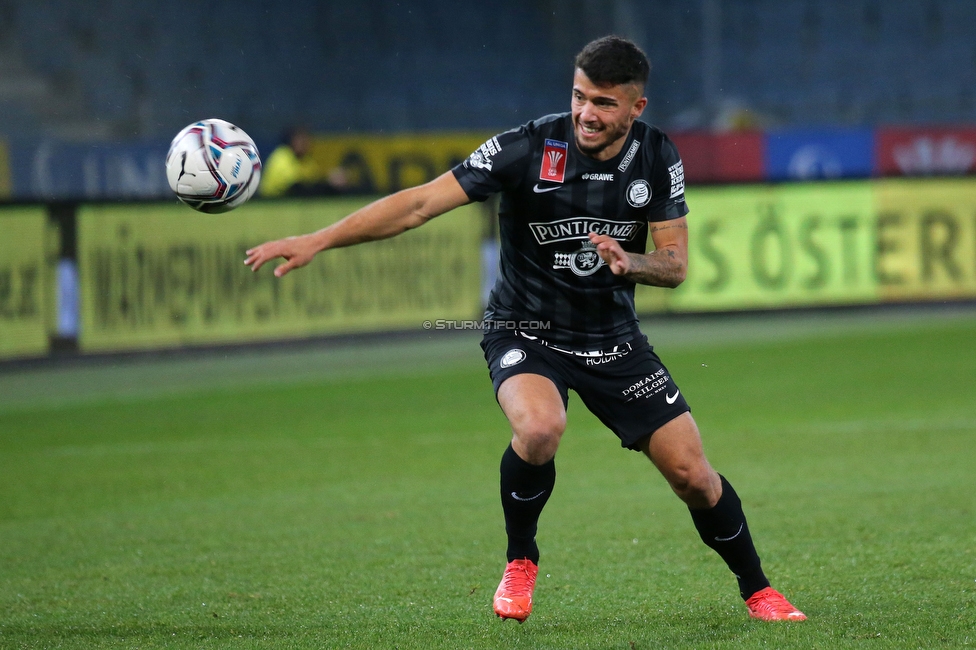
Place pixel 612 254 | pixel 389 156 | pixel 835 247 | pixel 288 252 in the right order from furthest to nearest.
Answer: pixel 389 156 → pixel 835 247 → pixel 288 252 → pixel 612 254

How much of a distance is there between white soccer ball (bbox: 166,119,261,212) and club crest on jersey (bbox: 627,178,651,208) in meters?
1.35

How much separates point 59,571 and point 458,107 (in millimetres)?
17072

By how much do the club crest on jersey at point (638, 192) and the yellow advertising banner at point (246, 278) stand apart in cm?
790

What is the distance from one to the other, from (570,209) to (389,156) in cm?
1537

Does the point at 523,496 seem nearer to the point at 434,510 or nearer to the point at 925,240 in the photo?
the point at 434,510

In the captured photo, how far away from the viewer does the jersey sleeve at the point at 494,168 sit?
→ 438 cm

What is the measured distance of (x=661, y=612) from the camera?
449cm

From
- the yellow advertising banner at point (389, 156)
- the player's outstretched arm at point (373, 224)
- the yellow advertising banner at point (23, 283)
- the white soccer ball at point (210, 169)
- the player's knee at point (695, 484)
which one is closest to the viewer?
the player's outstretched arm at point (373, 224)

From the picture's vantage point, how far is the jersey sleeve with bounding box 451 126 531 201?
4375mm

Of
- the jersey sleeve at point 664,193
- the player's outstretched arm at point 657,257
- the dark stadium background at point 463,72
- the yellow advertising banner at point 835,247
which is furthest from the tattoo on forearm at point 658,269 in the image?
the dark stadium background at point 463,72

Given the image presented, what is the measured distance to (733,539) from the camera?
4.42 m

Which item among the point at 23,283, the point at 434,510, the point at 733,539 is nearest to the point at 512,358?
the point at 733,539

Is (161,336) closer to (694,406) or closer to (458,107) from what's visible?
(694,406)

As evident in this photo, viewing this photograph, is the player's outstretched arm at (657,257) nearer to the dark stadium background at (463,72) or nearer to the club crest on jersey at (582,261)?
the club crest on jersey at (582,261)
